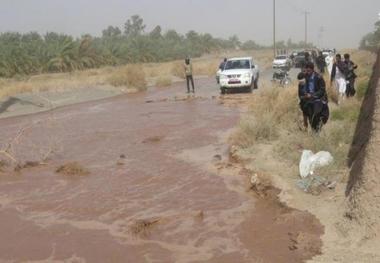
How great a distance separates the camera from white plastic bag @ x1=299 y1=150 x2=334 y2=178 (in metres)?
8.52

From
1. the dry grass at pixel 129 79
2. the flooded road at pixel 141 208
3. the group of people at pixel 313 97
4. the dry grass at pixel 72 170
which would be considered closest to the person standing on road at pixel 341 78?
the flooded road at pixel 141 208

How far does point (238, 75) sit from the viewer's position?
25.6 metres

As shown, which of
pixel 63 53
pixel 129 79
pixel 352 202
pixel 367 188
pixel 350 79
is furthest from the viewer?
pixel 63 53

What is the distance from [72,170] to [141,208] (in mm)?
3252

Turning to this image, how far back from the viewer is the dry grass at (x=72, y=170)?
11.2m

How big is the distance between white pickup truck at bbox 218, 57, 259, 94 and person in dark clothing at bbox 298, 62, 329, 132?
15.2 m

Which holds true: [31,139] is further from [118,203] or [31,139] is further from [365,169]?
[365,169]

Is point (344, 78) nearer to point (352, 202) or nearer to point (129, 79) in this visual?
point (352, 202)

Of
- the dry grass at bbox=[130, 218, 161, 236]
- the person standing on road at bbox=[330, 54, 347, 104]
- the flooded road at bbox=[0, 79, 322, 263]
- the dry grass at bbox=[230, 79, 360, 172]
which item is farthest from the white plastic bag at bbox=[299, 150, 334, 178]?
the person standing on road at bbox=[330, 54, 347, 104]

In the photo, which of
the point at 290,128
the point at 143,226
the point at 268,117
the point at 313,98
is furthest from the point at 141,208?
the point at 290,128

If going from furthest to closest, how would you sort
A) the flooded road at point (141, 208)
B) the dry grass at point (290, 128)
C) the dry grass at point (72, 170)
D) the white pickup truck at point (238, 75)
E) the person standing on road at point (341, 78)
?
the white pickup truck at point (238, 75), the person standing on road at point (341, 78), the dry grass at point (72, 170), the dry grass at point (290, 128), the flooded road at point (141, 208)

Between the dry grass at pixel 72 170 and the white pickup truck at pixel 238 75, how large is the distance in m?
15.1

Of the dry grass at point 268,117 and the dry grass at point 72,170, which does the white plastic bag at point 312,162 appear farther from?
the dry grass at point 72,170

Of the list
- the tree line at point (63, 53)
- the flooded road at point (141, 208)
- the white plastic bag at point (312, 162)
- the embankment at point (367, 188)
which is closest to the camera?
the embankment at point (367, 188)
